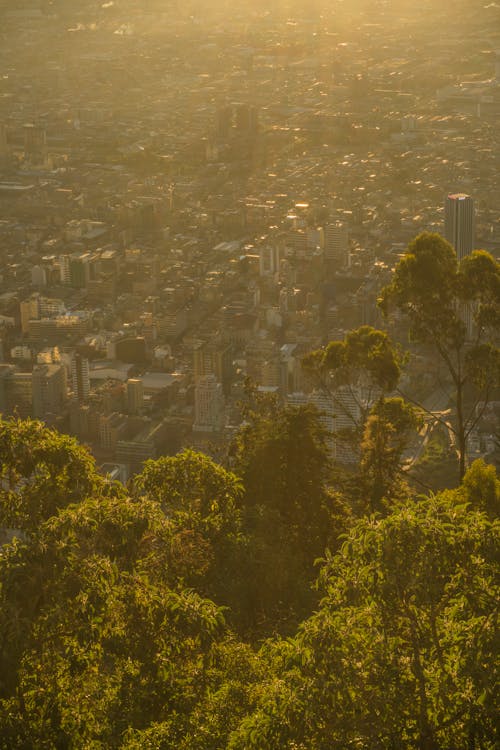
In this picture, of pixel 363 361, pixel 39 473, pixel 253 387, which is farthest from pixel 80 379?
pixel 39 473

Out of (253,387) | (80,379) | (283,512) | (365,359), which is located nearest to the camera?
(283,512)

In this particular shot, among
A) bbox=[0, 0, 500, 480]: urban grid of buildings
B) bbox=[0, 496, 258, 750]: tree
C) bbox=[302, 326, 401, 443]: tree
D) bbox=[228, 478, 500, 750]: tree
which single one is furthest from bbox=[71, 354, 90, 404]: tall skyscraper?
bbox=[228, 478, 500, 750]: tree

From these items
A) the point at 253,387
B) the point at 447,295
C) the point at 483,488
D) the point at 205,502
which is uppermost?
the point at 447,295

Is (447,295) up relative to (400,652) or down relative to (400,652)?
down

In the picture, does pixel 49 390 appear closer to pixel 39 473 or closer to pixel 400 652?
pixel 39 473

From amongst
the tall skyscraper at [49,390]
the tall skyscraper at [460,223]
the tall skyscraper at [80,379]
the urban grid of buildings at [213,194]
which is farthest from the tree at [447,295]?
the tall skyscraper at [460,223]

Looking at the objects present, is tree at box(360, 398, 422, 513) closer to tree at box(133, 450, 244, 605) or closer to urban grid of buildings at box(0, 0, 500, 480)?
urban grid of buildings at box(0, 0, 500, 480)

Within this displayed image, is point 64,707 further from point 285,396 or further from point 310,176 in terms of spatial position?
point 310,176
